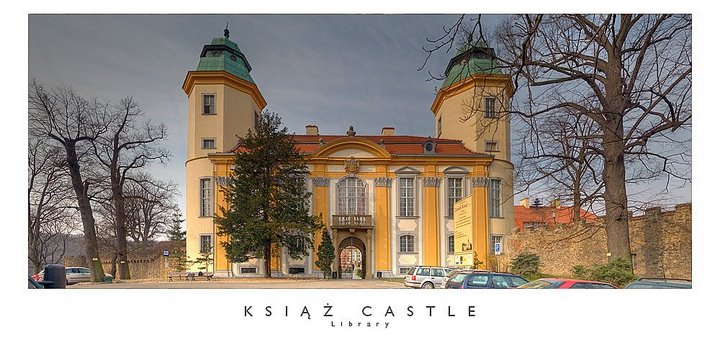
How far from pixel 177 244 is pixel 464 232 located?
23.0 ft

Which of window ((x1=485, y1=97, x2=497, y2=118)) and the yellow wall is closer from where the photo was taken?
window ((x1=485, y1=97, x2=497, y2=118))

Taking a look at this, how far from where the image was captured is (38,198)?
12625 millimetres

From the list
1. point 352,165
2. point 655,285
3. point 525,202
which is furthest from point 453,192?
point 655,285

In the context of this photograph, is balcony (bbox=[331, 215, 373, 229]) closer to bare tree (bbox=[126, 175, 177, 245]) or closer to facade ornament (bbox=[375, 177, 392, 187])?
facade ornament (bbox=[375, 177, 392, 187])

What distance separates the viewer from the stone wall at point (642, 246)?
12133 mm

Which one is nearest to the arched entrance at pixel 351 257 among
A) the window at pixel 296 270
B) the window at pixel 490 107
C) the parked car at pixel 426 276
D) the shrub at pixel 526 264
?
the window at pixel 296 270

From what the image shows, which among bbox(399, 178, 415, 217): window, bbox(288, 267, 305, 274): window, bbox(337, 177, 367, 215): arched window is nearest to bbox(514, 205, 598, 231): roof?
bbox(399, 178, 415, 217): window

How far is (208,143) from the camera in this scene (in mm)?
16234

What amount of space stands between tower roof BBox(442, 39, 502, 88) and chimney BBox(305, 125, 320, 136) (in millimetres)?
3517

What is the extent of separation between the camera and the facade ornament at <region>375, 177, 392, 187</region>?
676 inches

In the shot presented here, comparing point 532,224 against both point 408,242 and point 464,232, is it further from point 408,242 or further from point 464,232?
point 408,242
